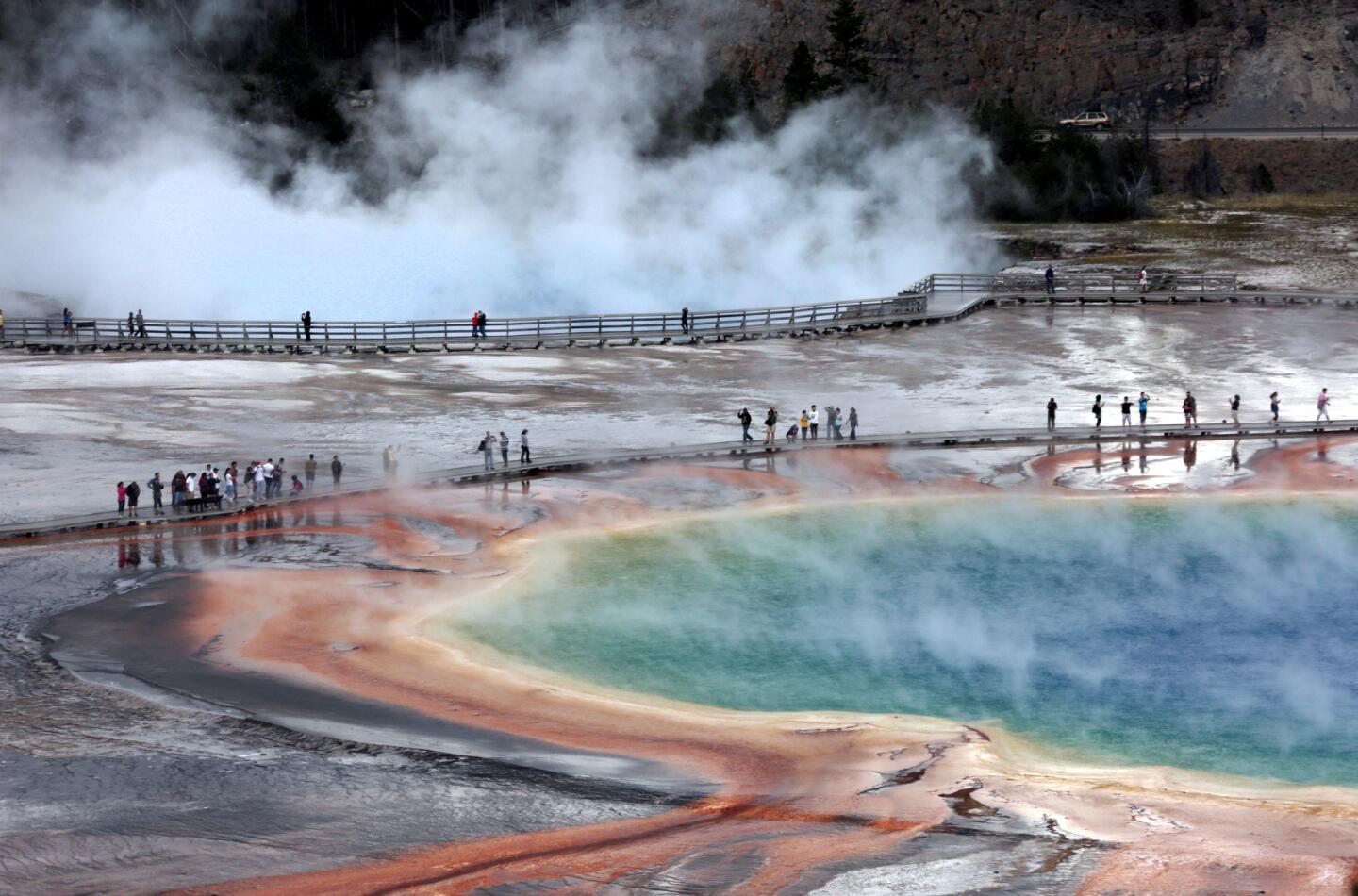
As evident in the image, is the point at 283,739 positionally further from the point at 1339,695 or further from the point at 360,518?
the point at 1339,695

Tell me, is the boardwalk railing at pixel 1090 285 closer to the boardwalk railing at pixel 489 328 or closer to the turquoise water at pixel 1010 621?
the boardwalk railing at pixel 489 328

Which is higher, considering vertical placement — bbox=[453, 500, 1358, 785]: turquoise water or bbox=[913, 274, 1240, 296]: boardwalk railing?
bbox=[913, 274, 1240, 296]: boardwalk railing

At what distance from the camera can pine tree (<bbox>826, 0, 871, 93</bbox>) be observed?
101000 millimetres

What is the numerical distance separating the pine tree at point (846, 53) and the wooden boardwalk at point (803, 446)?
2135 inches

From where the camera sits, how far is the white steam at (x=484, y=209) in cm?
7256

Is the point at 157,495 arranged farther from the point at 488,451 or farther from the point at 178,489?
the point at 488,451

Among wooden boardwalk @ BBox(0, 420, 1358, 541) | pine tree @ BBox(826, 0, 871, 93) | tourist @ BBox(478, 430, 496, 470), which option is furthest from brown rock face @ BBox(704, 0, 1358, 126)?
tourist @ BBox(478, 430, 496, 470)

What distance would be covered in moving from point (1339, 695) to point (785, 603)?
10.1m

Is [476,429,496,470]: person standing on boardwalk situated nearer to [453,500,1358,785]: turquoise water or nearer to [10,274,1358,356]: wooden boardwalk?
[453,500,1358,785]: turquoise water

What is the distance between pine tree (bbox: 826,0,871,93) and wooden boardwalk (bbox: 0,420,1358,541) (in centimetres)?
5423

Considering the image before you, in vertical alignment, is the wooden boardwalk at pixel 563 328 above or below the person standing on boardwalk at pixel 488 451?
above

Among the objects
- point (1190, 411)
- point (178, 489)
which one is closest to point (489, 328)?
point (178, 489)

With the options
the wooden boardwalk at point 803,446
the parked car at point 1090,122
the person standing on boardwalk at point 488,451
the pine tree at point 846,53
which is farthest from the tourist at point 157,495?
the parked car at point 1090,122

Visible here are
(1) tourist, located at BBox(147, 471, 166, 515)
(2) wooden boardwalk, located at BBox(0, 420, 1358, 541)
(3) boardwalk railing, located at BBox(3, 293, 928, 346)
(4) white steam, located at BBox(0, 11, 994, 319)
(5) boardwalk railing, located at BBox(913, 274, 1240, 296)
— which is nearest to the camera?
(1) tourist, located at BBox(147, 471, 166, 515)
